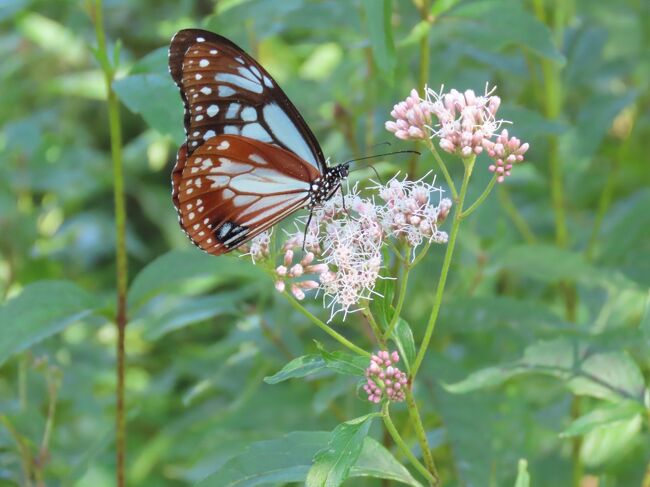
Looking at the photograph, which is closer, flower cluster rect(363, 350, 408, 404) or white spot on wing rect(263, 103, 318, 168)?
flower cluster rect(363, 350, 408, 404)

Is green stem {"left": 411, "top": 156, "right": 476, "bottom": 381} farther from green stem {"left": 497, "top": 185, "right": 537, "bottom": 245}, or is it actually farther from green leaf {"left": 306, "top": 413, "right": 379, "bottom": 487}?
green stem {"left": 497, "top": 185, "right": 537, "bottom": 245}

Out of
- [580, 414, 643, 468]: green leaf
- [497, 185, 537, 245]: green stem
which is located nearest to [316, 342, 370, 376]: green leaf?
[580, 414, 643, 468]: green leaf

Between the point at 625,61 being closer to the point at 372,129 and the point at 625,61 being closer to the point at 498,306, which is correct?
the point at 372,129

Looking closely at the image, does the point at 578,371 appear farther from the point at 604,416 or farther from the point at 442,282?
the point at 442,282

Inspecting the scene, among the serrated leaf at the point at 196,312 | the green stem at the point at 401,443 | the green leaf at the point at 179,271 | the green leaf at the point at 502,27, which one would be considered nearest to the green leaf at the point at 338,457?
the green stem at the point at 401,443

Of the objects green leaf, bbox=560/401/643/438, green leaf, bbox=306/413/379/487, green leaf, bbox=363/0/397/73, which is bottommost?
green leaf, bbox=306/413/379/487

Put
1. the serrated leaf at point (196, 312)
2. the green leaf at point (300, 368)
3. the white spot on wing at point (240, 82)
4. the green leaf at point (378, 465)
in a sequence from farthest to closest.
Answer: the serrated leaf at point (196, 312)
the white spot on wing at point (240, 82)
the green leaf at point (378, 465)
the green leaf at point (300, 368)

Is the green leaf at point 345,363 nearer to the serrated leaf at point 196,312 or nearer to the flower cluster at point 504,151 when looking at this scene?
the flower cluster at point 504,151
